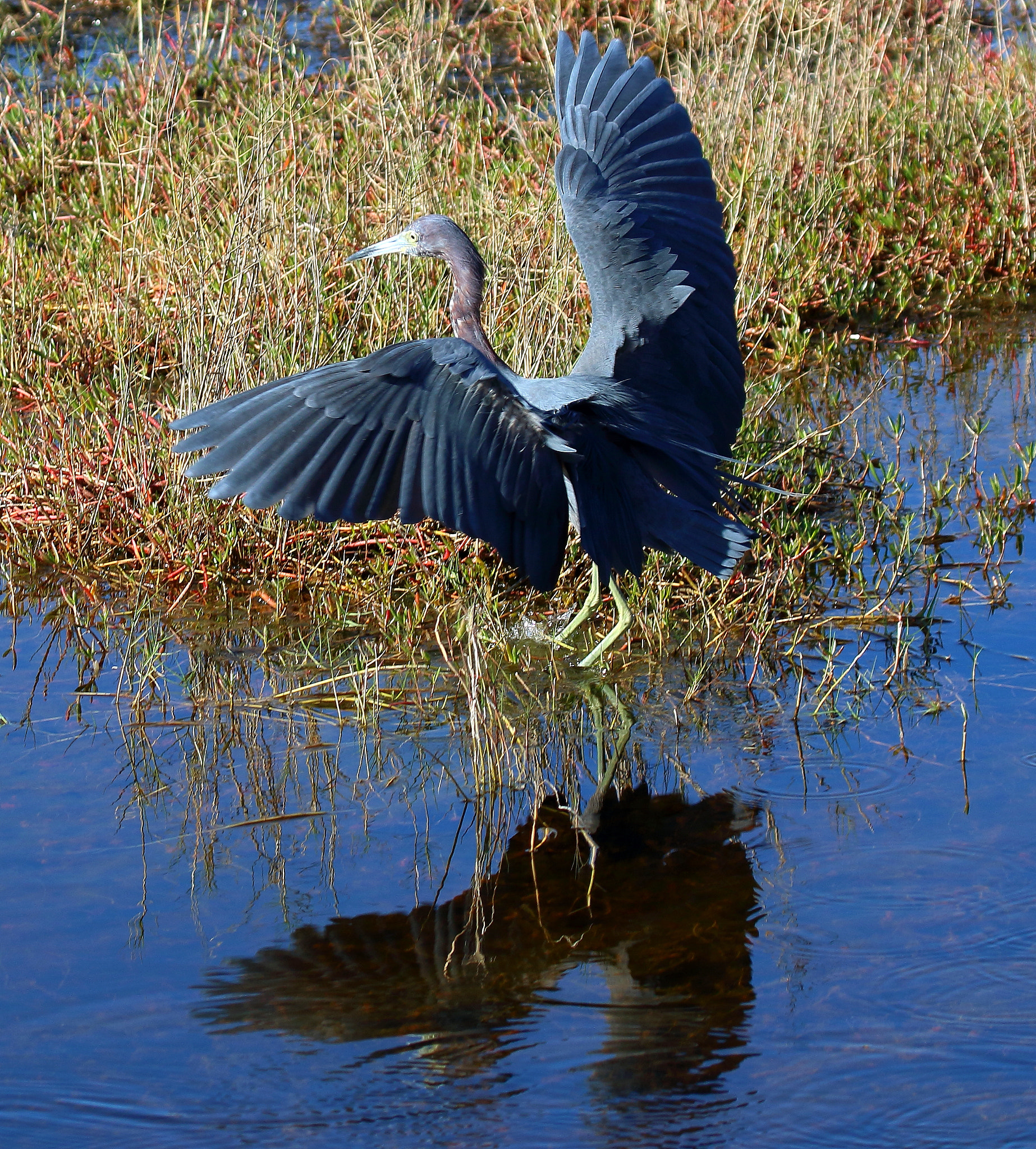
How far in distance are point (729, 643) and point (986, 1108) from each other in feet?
6.14

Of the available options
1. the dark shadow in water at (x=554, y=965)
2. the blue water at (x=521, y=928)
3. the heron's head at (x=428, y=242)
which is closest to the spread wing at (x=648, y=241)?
the heron's head at (x=428, y=242)

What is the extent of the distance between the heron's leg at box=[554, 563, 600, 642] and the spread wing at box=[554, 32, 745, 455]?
0.50 metres

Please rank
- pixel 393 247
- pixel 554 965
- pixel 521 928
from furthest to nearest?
pixel 393 247 → pixel 521 928 → pixel 554 965

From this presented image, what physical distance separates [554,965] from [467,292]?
243cm

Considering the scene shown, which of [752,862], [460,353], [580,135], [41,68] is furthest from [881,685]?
[41,68]

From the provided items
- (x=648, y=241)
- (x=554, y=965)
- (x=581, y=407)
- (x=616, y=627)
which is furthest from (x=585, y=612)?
(x=554, y=965)

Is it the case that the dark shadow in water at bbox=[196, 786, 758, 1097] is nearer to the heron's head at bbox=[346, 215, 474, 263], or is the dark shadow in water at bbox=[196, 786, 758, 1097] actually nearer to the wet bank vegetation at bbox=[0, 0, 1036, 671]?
the wet bank vegetation at bbox=[0, 0, 1036, 671]

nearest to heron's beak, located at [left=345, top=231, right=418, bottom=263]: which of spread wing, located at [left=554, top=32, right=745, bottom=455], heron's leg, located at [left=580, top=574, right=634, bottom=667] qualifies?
spread wing, located at [left=554, top=32, right=745, bottom=455]

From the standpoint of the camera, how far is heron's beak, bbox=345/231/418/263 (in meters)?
4.82

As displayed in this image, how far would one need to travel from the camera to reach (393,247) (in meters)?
4.83

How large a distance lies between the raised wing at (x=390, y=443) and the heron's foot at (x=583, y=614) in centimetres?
66

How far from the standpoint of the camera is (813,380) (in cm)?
601

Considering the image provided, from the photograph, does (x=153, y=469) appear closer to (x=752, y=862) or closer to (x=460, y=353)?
(x=460, y=353)

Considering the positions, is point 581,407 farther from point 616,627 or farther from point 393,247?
point 393,247
